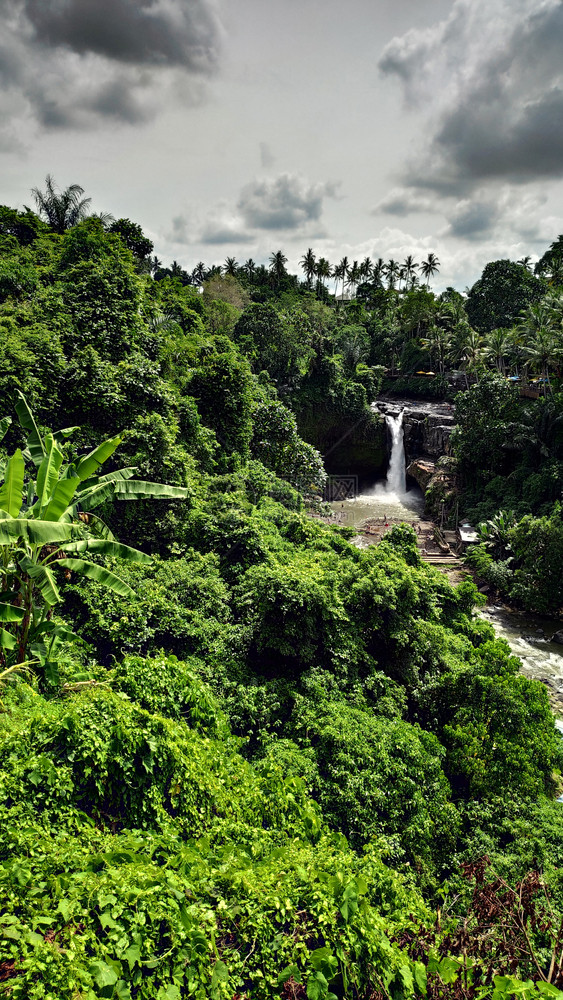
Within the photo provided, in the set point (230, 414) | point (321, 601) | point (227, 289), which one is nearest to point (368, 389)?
point (227, 289)

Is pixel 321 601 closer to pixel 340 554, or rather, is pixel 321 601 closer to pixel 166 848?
pixel 340 554

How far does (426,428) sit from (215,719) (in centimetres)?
4003

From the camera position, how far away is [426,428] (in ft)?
144

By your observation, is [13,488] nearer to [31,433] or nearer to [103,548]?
[103,548]

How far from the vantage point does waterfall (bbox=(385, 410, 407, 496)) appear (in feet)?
142

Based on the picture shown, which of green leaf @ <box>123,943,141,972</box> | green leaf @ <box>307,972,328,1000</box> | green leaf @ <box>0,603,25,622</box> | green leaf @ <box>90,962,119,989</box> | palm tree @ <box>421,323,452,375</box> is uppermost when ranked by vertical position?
palm tree @ <box>421,323,452,375</box>

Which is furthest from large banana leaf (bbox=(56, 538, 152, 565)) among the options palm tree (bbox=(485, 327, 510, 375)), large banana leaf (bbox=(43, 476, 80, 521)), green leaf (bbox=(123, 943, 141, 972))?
palm tree (bbox=(485, 327, 510, 375))

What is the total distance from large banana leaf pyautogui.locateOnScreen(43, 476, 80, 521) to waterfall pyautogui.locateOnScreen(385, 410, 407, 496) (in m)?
38.6

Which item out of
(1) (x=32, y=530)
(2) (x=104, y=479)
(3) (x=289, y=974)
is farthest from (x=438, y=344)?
(3) (x=289, y=974)

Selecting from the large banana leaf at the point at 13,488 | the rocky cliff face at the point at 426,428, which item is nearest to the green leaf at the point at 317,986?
the large banana leaf at the point at 13,488

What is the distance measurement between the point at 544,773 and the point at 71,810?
32.1 feet

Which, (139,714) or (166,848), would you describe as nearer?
(166,848)

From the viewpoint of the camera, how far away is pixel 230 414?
71.0 feet

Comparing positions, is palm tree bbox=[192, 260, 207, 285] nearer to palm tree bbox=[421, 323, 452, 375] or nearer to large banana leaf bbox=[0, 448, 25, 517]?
palm tree bbox=[421, 323, 452, 375]
